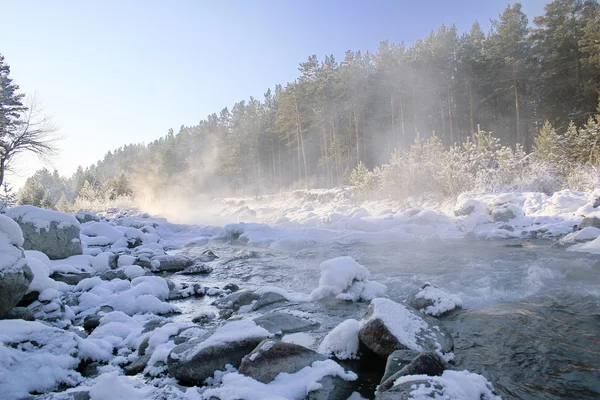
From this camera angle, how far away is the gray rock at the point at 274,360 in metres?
3.07

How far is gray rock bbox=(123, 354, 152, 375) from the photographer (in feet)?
11.6

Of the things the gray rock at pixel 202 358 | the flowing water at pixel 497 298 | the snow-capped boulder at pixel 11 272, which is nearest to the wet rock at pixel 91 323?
the snow-capped boulder at pixel 11 272

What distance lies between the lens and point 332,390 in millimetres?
2912

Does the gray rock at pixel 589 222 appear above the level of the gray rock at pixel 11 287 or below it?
below

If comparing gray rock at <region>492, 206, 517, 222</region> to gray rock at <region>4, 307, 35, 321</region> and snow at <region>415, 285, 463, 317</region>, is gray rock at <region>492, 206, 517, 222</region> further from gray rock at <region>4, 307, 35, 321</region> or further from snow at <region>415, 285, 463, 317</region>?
gray rock at <region>4, 307, 35, 321</region>

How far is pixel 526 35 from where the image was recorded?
85.1ft

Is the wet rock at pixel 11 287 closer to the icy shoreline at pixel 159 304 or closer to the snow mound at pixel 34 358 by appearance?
the icy shoreline at pixel 159 304

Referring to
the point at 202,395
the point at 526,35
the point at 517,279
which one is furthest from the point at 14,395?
the point at 526,35

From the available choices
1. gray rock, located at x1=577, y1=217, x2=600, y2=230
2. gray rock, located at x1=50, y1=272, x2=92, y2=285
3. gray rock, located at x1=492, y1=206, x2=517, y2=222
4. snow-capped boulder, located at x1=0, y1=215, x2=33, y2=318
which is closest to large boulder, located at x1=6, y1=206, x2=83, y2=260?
gray rock, located at x1=50, y1=272, x2=92, y2=285

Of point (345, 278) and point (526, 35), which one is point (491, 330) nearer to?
point (345, 278)

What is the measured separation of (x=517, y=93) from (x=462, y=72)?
19.5 ft

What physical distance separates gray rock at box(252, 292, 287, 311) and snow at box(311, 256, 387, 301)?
57cm

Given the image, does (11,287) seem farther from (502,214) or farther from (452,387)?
(502,214)

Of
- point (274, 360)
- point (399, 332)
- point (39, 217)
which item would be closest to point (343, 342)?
point (399, 332)
